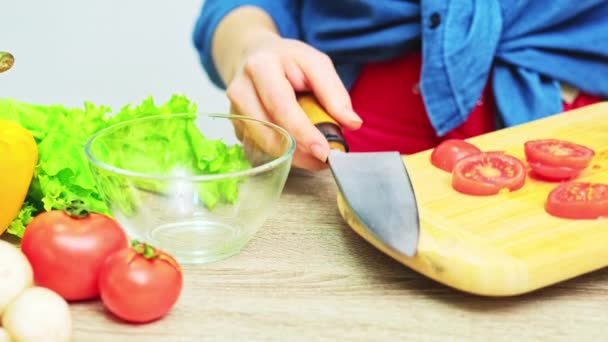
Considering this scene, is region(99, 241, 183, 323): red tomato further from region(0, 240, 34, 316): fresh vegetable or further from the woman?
the woman

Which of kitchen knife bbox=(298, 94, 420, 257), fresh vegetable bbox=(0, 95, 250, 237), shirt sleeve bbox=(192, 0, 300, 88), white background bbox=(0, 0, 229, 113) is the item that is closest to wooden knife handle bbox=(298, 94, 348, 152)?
kitchen knife bbox=(298, 94, 420, 257)

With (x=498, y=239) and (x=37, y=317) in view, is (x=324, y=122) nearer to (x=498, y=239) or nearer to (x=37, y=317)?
(x=498, y=239)

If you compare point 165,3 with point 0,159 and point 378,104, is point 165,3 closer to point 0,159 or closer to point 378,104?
point 378,104

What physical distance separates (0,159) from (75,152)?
8cm

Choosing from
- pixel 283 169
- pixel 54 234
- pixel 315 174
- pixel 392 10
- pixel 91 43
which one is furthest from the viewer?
pixel 91 43

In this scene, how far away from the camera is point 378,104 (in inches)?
47.6

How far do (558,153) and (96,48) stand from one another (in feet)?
4.92

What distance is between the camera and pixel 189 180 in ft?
2.27

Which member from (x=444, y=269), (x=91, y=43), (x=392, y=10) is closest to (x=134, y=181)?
(x=444, y=269)

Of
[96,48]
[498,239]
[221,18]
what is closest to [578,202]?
[498,239]

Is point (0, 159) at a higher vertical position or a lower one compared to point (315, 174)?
higher

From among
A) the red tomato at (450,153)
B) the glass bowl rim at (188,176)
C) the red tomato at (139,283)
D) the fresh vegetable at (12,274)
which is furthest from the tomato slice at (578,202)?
the fresh vegetable at (12,274)

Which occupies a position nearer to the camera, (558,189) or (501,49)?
(558,189)

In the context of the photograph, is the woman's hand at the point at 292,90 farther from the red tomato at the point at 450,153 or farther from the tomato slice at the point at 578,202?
the tomato slice at the point at 578,202
